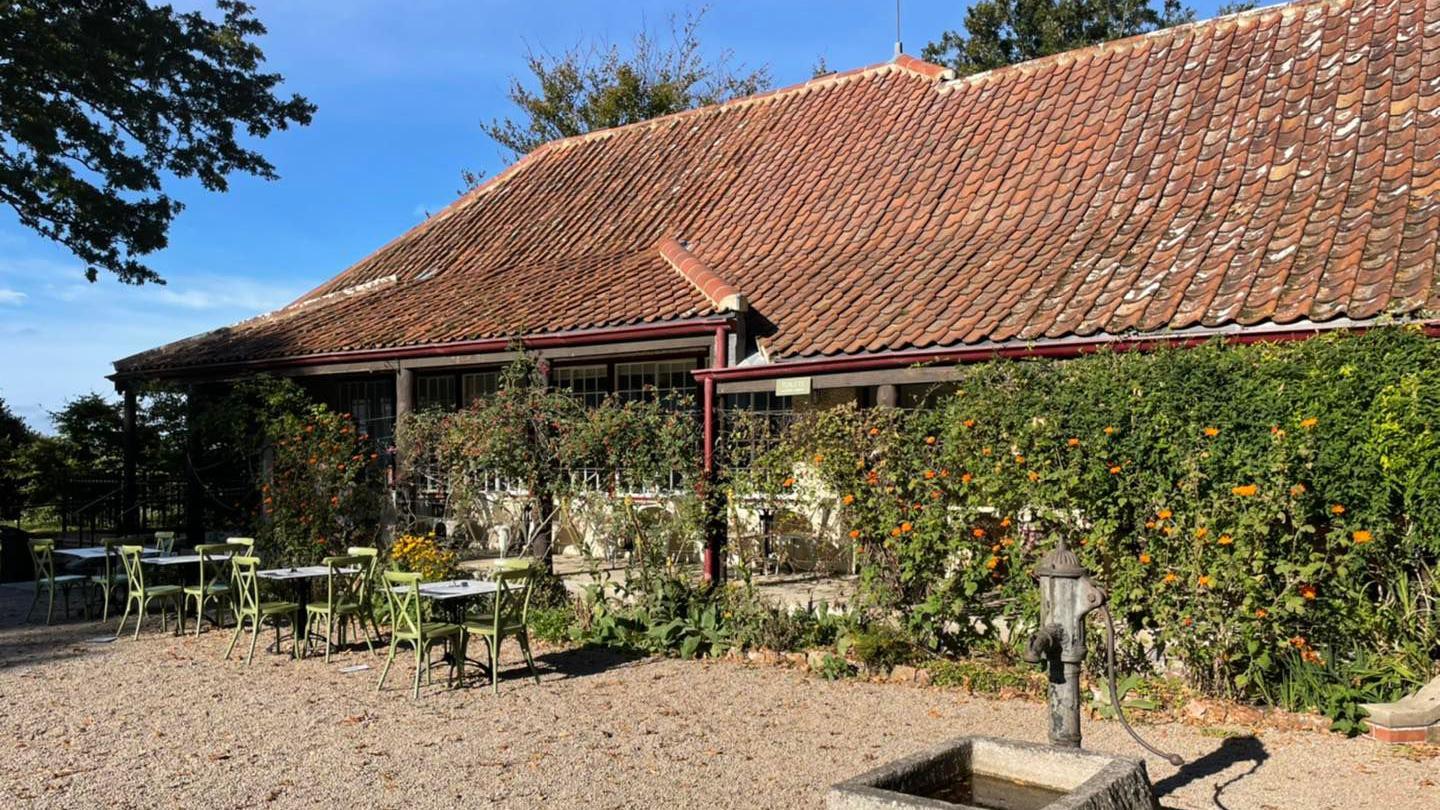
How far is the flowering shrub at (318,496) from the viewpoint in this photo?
11414 millimetres

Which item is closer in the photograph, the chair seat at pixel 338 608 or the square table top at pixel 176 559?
the chair seat at pixel 338 608

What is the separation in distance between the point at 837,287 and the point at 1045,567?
660 centimetres

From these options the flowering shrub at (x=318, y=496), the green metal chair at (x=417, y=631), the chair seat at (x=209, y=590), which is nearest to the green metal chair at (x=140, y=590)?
the chair seat at (x=209, y=590)

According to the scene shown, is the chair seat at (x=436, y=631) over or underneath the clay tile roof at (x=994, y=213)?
underneath

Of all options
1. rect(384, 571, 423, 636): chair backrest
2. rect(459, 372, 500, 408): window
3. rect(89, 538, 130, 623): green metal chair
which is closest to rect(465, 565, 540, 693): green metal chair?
rect(384, 571, 423, 636): chair backrest

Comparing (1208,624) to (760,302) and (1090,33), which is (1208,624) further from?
(1090,33)

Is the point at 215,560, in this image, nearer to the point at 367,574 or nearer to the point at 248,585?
the point at 248,585

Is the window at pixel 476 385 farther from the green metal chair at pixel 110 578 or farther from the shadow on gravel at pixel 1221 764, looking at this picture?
the shadow on gravel at pixel 1221 764

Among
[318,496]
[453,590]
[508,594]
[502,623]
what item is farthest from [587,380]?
[502,623]

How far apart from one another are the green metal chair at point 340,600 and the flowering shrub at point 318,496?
1471mm

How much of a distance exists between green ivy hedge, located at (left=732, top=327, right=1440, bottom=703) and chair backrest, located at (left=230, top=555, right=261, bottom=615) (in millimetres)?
5044

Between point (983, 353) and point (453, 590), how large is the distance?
4379 mm

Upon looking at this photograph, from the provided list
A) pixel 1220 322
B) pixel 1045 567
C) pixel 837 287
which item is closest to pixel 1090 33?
pixel 837 287

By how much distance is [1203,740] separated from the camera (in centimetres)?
614
